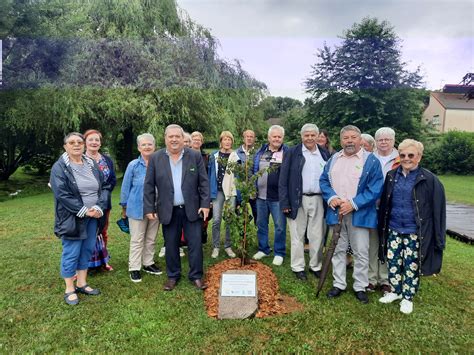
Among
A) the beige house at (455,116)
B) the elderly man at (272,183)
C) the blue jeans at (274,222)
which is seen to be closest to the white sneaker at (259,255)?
the blue jeans at (274,222)

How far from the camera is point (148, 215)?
439 cm

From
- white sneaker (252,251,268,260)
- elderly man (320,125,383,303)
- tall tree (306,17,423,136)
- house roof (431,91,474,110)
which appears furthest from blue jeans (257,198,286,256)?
house roof (431,91,474,110)

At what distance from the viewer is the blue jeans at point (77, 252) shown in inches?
159

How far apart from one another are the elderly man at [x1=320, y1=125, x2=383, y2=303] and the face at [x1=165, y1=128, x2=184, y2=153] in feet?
6.10

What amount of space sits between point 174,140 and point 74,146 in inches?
44.8

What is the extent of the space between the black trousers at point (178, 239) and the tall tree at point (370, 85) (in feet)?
62.0

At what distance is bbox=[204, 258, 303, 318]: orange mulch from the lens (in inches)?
154

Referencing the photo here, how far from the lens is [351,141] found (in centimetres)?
406

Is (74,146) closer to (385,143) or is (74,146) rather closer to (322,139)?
(322,139)

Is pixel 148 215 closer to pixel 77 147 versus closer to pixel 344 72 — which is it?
pixel 77 147

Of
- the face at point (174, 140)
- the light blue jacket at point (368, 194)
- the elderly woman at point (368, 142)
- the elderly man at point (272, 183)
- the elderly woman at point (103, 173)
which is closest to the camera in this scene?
the light blue jacket at point (368, 194)

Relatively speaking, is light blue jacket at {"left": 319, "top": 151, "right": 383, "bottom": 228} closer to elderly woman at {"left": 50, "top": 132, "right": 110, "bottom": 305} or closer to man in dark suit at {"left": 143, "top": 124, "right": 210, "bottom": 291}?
man in dark suit at {"left": 143, "top": 124, "right": 210, "bottom": 291}

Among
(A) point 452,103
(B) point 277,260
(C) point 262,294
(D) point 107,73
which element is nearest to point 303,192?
(B) point 277,260

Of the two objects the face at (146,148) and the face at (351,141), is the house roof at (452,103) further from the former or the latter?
the face at (146,148)
